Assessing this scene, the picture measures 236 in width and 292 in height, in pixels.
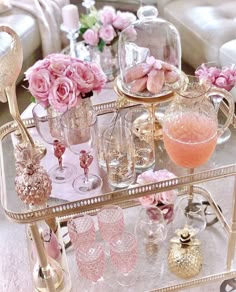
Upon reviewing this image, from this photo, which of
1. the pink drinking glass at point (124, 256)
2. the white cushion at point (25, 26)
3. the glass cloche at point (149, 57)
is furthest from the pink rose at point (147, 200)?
the white cushion at point (25, 26)

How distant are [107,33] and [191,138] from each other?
1104 millimetres

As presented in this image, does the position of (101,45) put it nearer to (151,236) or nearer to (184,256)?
(151,236)

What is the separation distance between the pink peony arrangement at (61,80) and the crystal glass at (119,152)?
152 millimetres

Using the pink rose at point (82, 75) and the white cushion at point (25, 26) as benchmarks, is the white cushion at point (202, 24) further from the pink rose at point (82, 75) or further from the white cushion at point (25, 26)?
the pink rose at point (82, 75)

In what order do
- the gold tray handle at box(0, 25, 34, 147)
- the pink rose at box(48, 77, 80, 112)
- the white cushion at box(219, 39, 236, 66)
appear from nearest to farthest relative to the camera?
the gold tray handle at box(0, 25, 34, 147)
the pink rose at box(48, 77, 80, 112)
the white cushion at box(219, 39, 236, 66)

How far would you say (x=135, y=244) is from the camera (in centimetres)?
167

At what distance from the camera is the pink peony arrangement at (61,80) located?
1.47 meters

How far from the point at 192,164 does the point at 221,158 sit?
98 mm

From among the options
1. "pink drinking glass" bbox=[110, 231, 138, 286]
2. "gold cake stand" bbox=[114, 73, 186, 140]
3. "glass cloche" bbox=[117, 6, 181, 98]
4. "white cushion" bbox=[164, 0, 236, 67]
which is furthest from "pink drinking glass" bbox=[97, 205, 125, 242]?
"white cushion" bbox=[164, 0, 236, 67]

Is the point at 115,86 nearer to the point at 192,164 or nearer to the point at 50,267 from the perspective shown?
the point at 192,164

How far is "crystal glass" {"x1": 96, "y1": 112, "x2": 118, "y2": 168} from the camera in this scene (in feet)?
5.12

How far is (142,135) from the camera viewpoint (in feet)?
5.43

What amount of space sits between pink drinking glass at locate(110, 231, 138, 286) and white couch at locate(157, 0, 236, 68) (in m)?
1.05

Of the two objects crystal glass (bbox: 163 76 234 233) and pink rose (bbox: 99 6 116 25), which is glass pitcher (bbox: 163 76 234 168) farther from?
pink rose (bbox: 99 6 116 25)
